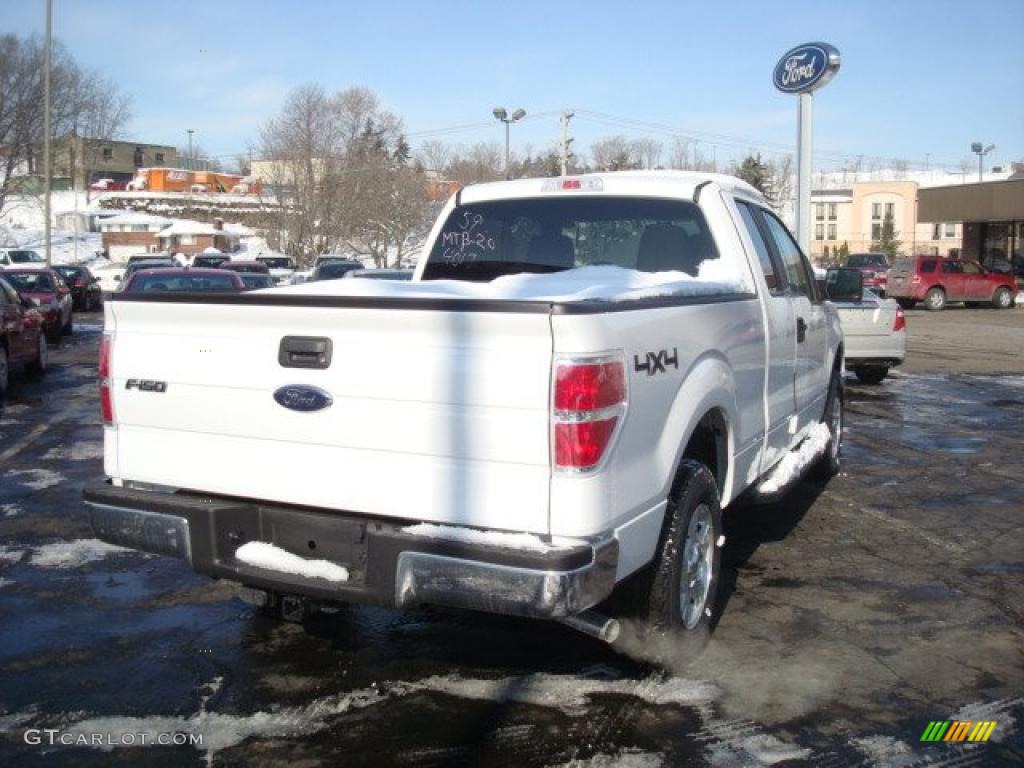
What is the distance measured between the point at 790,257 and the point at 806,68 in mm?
12722

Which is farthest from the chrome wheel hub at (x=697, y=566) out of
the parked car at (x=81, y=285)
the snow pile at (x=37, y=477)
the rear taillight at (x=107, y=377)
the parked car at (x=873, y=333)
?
the parked car at (x=81, y=285)

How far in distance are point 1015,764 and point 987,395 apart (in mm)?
10808

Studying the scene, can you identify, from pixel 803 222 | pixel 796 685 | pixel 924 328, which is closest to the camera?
pixel 796 685

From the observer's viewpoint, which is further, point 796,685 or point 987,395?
point 987,395

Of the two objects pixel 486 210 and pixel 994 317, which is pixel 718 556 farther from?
pixel 994 317

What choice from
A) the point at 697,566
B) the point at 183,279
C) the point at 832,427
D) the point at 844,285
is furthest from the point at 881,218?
the point at 697,566

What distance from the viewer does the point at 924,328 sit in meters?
25.9

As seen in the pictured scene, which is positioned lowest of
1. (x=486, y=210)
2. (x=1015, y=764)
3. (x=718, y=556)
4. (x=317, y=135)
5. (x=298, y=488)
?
(x=1015, y=764)

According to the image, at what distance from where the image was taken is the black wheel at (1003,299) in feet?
113

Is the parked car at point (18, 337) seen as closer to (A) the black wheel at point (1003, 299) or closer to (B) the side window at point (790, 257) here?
(B) the side window at point (790, 257)

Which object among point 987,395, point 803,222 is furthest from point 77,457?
point 803,222

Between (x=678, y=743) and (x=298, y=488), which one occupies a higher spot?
(x=298, y=488)

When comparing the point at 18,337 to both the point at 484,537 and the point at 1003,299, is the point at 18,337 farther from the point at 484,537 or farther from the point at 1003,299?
the point at 1003,299

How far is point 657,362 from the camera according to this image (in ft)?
12.2
